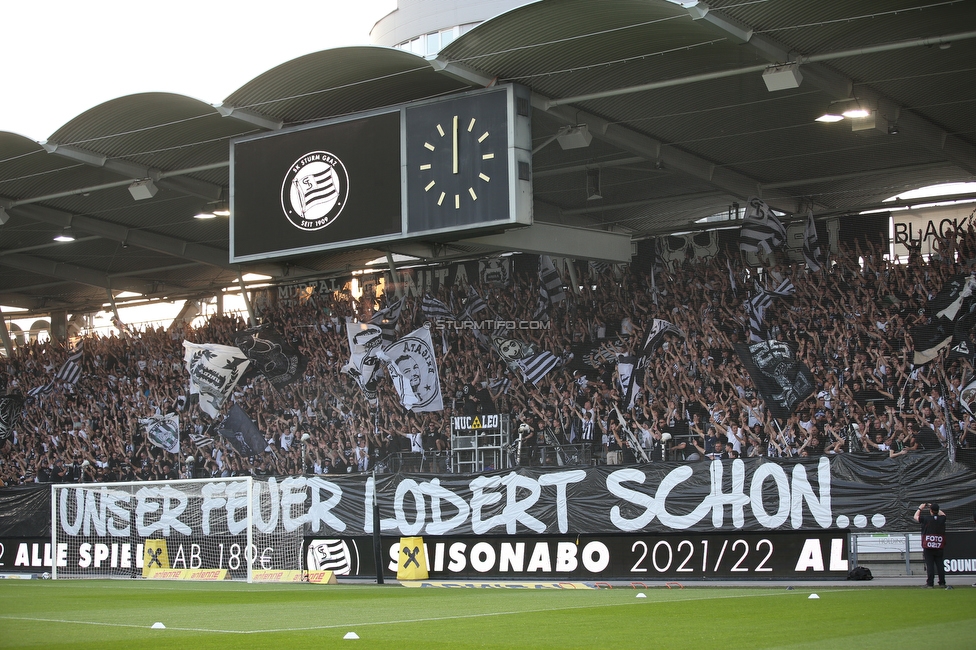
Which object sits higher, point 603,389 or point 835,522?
point 603,389

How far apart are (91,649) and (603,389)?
62.5 ft

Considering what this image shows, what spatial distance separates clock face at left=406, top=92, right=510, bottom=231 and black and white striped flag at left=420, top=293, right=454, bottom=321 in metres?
9.14

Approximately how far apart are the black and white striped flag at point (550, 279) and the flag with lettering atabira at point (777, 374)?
679 cm

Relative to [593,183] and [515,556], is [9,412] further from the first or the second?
[515,556]

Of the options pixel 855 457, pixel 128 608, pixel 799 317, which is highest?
pixel 799 317

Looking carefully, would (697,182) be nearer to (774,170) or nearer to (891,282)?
(774,170)

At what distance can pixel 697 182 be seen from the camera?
30625 millimetres

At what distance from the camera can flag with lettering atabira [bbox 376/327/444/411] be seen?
3025cm

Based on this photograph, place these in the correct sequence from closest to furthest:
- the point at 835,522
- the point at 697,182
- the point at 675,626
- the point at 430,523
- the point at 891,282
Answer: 1. the point at 675,626
2. the point at 835,522
3. the point at 430,523
4. the point at 891,282
5. the point at 697,182

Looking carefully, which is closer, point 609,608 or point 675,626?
point 675,626

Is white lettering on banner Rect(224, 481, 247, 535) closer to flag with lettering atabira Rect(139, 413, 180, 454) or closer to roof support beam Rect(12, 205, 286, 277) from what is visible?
roof support beam Rect(12, 205, 286, 277)

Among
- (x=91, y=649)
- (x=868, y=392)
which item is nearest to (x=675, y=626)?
(x=91, y=649)

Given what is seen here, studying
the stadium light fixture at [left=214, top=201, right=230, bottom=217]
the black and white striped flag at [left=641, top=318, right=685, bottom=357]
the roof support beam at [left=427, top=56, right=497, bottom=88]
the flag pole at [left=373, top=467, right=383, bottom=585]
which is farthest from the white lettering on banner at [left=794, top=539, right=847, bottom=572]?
the stadium light fixture at [left=214, top=201, right=230, bottom=217]

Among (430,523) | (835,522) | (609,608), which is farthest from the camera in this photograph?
(430,523)
